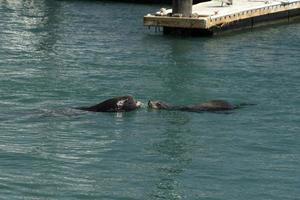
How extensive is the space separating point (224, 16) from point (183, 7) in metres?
2.64

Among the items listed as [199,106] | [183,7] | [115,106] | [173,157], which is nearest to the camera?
[173,157]

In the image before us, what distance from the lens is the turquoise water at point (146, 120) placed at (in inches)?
905

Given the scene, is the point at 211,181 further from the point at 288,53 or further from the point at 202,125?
the point at 288,53

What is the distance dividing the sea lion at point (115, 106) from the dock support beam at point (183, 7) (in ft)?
73.3

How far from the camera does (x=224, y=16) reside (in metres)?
54.0

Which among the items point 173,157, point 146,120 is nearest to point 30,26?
point 146,120

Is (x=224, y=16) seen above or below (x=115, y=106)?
above

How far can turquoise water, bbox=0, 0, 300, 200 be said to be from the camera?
905 inches

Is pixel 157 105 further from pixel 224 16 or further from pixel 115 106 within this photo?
pixel 224 16

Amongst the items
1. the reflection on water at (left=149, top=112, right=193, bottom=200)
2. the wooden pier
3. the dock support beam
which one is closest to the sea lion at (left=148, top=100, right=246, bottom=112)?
the reflection on water at (left=149, top=112, right=193, bottom=200)

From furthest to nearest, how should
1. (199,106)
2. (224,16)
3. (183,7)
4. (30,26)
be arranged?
(30,26), (224,16), (183,7), (199,106)

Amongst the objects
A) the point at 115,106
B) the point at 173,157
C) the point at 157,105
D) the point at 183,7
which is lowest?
the point at 173,157

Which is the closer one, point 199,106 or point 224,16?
point 199,106

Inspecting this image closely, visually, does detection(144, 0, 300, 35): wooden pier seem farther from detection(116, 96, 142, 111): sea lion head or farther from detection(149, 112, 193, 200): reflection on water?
detection(149, 112, 193, 200): reflection on water
